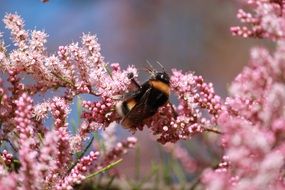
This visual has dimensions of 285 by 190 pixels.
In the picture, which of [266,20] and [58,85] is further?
[58,85]

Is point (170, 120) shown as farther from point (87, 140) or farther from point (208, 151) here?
point (208, 151)

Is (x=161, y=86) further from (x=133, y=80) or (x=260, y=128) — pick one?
(x=260, y=128)

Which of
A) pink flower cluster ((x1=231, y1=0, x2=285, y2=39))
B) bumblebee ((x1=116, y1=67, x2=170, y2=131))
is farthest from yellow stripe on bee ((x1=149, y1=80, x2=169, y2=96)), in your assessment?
pink flower cluster ((x1=231, y1=0, x2=285, y2=39))

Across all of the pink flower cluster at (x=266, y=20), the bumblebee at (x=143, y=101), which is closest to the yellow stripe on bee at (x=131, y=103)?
the bumblebee at (x=143, y=101)

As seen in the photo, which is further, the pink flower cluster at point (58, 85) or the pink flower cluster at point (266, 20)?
the pink flower cluster at point (58, 85)

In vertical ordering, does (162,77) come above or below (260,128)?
above

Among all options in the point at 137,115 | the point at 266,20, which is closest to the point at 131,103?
the point at 137,115

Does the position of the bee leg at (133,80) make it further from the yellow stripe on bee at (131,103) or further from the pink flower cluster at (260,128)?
the pink flower cluster at (260,128)

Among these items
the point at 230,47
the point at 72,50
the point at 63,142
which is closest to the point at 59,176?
the point at 63,142

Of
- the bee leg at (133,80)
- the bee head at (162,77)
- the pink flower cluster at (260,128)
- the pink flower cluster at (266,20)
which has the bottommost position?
the pink flower cluster at (260,128)
